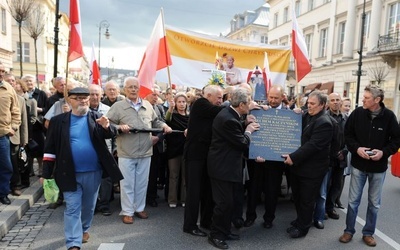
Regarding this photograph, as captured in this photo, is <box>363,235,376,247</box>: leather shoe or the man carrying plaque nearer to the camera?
<box>363,235,376,247</box>: leather shoe

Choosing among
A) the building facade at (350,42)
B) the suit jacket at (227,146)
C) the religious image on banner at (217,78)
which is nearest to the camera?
the suit jacket at (227,146)

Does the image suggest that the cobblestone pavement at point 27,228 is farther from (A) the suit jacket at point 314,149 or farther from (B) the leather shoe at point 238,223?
(A) the suit jacket at point 314,149

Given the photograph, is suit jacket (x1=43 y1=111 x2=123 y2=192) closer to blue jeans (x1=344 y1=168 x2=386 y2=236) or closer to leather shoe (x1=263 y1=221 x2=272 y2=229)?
leather shoe (x1=263 y1=221 x2=272 y2=229)

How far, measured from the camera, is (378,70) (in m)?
22.3

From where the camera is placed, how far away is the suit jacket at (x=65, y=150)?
369 cm

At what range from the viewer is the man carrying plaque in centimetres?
491

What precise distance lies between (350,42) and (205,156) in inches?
1016

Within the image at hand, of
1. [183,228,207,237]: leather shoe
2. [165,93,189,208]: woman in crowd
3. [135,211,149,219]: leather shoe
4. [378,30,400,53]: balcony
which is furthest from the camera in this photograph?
[378,30,400,53]: balcony

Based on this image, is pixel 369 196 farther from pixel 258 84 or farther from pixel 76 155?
pixel 76 155

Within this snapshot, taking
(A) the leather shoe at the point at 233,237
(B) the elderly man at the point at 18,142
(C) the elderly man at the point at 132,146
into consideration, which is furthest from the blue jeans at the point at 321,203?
(B) the elderly man at the point at 18,142

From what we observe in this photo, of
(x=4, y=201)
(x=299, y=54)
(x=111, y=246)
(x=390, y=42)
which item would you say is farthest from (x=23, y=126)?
(x=390, y=42)

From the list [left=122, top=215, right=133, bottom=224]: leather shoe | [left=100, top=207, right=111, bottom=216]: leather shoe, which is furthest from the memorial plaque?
[left=100, top=207, right=111, bottom=216]: leather shoe

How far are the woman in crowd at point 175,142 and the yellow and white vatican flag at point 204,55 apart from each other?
71 cm

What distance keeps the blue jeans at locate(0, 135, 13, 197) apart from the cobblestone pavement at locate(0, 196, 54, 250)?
0.49 metres
